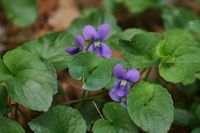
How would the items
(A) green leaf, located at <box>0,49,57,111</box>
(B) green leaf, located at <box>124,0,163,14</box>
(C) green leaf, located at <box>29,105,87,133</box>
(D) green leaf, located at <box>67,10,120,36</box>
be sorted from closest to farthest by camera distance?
(A) green leaf, located at <box>0,49,57,111</box> → (C) green leaf, located at <box>29,105,87,133</box> → (D) green leaf, located at <box>67,10,120,36</box> → (B) green leaf, located at <box>124,0,163,14</box>

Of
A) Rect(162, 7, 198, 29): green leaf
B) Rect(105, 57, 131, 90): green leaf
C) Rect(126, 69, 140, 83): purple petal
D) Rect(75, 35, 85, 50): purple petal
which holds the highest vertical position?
Rect(75, 35, 85, 50): purple petal

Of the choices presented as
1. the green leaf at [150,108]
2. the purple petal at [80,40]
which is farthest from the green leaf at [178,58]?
the purple petal at [80,40]

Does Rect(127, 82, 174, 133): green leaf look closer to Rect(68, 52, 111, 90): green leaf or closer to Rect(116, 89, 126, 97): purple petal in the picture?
Rect(116, 89, 126, 97): purple petal

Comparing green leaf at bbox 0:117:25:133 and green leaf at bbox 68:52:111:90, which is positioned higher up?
green leaf at bbox 68:52:111:90

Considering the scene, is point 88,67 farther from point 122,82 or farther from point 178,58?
point 178,58

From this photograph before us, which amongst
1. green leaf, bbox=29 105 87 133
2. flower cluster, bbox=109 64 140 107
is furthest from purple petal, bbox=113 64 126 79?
green leaf, bbox=29 105 87 133

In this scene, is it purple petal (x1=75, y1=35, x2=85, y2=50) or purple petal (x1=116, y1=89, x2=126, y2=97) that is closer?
purple petal (x1=116, y1=89, x2=126, y2=97)
